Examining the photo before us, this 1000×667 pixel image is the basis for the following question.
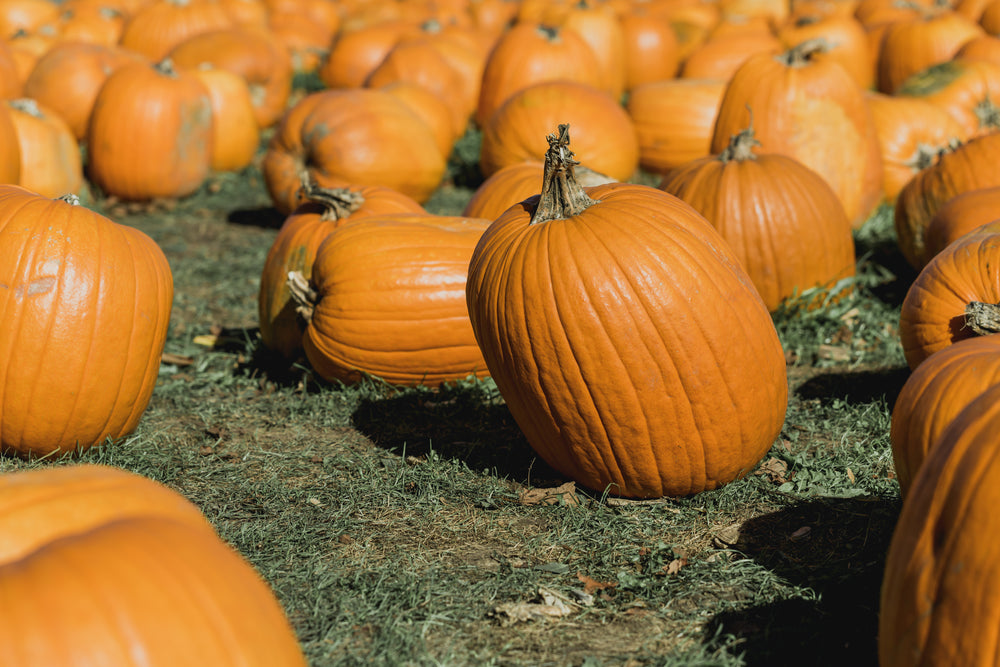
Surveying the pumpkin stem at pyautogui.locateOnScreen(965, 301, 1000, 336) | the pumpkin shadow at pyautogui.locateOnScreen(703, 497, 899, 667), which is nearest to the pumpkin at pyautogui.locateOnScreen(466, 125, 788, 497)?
the pumpkin shadow at pyautogui.locateOnScreen(703, 497, 899, 667)

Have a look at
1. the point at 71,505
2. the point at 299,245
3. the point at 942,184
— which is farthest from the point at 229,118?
the point at 71,505

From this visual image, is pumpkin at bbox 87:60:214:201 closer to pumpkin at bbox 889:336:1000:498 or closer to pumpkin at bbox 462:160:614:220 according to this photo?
pumpkin at bbox 462:160:614:220

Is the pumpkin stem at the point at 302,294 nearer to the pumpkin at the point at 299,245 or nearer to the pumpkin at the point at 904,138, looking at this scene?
the pumpkin at the point at 299,245

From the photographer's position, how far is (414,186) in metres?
6.94

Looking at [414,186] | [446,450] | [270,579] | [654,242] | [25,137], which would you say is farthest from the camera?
[414,186]

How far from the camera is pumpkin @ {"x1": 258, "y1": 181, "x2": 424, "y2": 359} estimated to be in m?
4.52

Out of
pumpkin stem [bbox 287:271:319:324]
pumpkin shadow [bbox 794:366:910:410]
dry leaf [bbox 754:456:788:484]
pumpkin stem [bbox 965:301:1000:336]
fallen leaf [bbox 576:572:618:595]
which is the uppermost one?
pumpkin stem [bbox 965:301:1000:336]

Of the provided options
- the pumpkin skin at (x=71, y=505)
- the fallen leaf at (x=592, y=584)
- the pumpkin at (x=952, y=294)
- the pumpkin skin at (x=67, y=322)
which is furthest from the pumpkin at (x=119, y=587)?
the pumpkin at (x=952, y=294)

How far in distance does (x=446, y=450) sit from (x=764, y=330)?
50.9 inches

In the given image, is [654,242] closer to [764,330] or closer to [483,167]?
[764,330]

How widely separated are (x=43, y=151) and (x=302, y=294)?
11.2ft

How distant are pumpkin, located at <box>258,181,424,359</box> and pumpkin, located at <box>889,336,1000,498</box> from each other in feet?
8.95

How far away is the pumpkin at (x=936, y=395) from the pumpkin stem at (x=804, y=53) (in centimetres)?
371

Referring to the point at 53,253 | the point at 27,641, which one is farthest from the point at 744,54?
the point at 27,641
